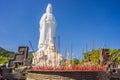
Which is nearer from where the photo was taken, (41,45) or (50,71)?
(50,71)

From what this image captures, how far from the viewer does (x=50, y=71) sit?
5.05 m

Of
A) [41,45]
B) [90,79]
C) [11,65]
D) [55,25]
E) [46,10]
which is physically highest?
[46,10]

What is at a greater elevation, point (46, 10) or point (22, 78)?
point (46, 10)

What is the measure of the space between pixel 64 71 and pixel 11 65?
3.34 metres

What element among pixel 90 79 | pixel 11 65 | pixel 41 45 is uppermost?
pixel 41 45

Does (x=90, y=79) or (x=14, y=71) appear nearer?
(x=90, y=79)


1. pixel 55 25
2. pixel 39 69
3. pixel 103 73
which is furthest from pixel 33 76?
pixel 55 25

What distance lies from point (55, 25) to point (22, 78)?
24976mm

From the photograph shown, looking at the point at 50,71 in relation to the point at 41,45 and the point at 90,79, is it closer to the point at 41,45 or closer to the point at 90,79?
the point at 90,79

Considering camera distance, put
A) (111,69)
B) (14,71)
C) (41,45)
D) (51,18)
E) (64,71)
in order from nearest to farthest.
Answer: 1. (64,71)
2. (111,69)
3. (14,71)
4. (41,45)
5. (51,18)

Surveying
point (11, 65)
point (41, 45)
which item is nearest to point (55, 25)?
point (41, 45)

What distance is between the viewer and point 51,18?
31.7 meters

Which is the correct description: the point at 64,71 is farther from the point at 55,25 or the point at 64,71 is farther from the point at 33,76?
the point at 55,25

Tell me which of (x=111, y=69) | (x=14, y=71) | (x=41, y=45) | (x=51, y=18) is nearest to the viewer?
(x=111, y=69)
